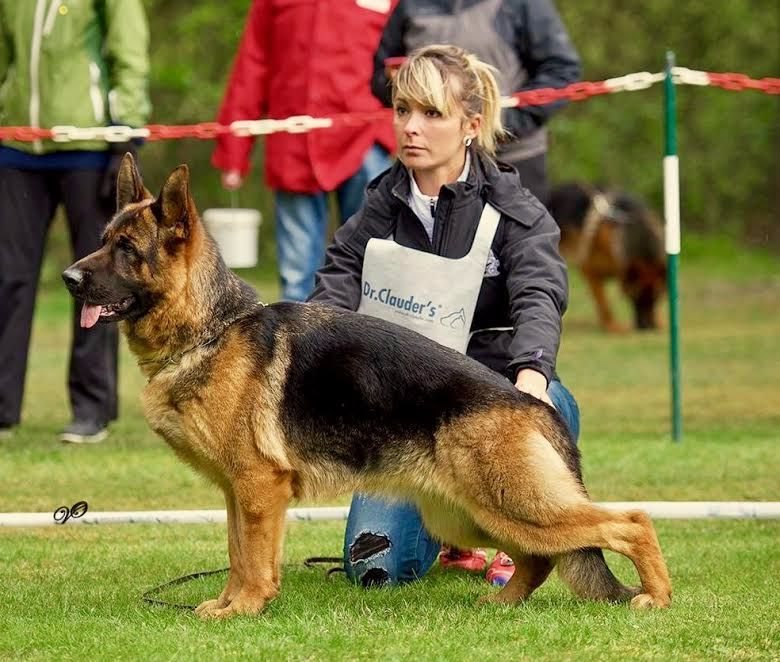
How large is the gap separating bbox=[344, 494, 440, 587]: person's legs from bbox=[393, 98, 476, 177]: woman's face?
1222mm

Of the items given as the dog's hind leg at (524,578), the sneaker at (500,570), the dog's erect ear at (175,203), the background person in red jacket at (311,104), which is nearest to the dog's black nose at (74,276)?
the dog's erect ear at (175,203)

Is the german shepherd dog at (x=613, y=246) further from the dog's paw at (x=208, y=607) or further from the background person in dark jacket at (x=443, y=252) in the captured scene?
the dog's paw at (x=208, y=607)

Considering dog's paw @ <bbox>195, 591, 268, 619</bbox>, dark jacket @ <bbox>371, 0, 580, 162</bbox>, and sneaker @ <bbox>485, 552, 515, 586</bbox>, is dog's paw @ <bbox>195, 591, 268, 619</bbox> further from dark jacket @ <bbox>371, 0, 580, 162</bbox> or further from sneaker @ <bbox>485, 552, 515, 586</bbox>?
dark jacket @ <bbox>371, 0, 580, 162</bbox>

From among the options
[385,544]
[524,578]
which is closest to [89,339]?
[385,544]

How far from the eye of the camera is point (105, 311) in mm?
4391

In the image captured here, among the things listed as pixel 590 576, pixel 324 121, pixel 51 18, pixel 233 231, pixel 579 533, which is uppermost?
pixel 51 18

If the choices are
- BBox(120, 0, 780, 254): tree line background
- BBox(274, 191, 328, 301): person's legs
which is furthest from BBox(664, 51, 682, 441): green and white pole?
BBox(120, 0, 780, 254): tree line background

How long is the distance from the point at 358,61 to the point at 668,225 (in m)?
2.08

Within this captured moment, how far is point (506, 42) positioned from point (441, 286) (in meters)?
2.92

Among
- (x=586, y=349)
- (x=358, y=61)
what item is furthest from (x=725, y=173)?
(x=358, y=61)

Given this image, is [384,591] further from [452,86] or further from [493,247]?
[452,86]

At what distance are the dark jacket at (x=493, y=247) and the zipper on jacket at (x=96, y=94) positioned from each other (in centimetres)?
288

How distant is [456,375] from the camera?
4.35 metres

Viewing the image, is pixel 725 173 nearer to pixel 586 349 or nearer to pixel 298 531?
pixel 586 349
